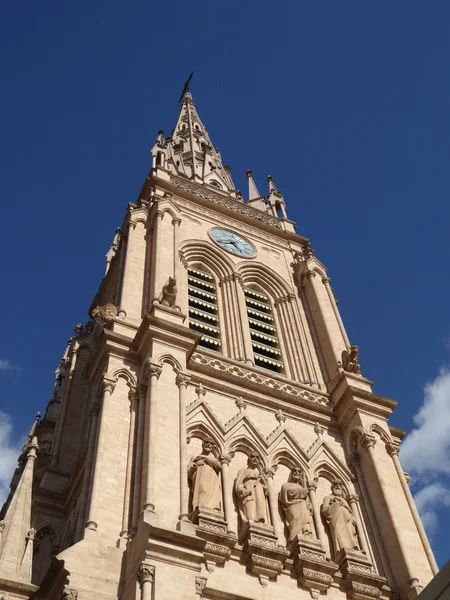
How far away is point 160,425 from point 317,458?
4772 millimetres

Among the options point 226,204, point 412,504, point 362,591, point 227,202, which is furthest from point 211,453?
point 227,202

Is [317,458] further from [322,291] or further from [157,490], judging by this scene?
[322,291]

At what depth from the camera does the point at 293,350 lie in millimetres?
24141

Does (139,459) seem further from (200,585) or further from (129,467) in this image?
(200,585)

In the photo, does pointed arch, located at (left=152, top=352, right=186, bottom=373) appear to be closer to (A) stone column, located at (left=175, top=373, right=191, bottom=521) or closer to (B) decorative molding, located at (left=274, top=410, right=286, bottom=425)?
(A) stone column, located at (left=175, top=373, right=191, bottom=521)

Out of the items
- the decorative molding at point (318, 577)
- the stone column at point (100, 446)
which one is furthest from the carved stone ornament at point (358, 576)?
the stone column at point (100, 446)

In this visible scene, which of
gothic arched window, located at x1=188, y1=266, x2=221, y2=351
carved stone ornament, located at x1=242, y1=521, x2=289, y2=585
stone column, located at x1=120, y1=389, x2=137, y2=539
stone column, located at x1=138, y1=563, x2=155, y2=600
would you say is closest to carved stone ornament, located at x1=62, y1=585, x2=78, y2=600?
stone column, located at x1=138, y1=563, x2=155, y2=600

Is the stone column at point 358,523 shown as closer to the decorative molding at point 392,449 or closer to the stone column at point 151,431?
the decorative molding at point 392,449

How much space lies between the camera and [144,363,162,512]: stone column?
1439 cm

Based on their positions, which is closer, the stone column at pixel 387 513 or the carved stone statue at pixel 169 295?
the stone column at pixel 387 513

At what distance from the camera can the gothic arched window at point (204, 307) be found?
75.8 feet

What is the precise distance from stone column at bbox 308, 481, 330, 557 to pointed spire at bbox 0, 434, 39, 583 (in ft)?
19.4

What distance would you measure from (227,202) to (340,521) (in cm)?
1715

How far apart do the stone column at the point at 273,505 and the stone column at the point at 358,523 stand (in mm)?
1878
